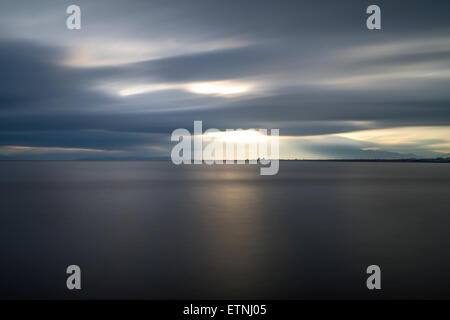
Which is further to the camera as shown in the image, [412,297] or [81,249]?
[81,249]

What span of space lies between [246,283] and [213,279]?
116 centimetres

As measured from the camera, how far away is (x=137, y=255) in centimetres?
1589

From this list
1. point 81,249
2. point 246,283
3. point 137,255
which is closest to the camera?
point 246,283

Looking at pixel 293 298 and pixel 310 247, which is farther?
pixel 310 247

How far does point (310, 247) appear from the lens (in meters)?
17.3
